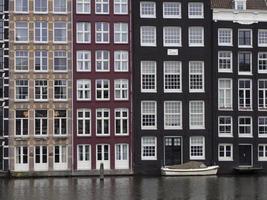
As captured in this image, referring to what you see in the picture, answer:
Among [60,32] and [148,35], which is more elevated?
[60,32]

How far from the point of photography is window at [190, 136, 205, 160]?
69.9 meters

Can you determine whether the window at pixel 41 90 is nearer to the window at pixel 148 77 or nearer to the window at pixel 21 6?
the window at pixel 21 6

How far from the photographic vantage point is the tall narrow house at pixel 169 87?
6938cm

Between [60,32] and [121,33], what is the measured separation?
629 cm

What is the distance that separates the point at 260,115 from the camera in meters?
71.0

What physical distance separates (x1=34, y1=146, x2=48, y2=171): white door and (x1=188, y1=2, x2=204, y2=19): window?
20709 mm

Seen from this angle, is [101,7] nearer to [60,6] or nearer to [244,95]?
[60,6]

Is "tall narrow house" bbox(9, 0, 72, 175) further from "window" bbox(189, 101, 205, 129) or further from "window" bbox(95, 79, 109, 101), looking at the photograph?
"window" bbox(189, 101, 205, 129)

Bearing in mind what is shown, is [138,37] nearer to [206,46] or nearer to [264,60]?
[206,46]

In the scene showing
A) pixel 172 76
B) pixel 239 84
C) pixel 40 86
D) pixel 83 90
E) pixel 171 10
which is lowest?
pixel 83 90

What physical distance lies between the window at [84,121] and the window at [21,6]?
38.7 ft

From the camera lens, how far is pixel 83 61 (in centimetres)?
6919

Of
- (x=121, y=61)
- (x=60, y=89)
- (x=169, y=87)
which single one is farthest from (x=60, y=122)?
(x=169, y=87)

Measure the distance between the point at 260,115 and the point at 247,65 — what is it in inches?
215
